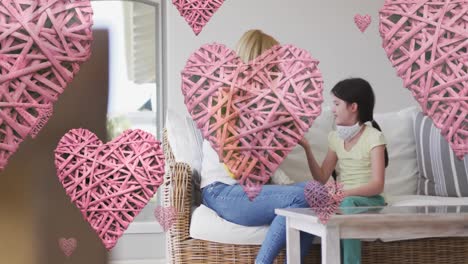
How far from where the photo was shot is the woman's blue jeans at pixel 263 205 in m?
1.17

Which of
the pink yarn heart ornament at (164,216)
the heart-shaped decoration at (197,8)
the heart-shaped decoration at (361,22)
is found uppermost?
the heart-shaped decoration at (197,8)

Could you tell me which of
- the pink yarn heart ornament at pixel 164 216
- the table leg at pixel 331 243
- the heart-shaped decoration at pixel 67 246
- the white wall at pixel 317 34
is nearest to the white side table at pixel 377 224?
the table leg at pixel 331 243

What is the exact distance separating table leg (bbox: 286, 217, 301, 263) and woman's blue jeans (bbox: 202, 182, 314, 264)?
0.01 meters

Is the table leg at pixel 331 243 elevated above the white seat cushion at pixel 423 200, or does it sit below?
below

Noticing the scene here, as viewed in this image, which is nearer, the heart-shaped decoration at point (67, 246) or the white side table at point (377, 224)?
the heart-shaped decoration at point (67, 246)

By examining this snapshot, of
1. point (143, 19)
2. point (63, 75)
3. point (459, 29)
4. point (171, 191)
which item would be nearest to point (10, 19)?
point (63, 75)

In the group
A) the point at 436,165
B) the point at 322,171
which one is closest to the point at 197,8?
Result: the point at 322,171

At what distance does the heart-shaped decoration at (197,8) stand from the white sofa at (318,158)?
73 centimetres

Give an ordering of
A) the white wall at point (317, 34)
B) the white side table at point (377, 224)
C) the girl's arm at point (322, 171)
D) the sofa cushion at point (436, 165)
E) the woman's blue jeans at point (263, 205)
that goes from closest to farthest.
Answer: the girl's arm at point (322, 171), the white side table at point (377, 224), the woman's blue jeans at point (263, 205), the white wall at point (317, 34), the sofa cushion at point (436, 165)

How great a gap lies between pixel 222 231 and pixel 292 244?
26 centimetres

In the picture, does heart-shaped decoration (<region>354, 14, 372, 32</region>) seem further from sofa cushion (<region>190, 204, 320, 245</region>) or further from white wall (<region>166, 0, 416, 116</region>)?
sofa cushion (<region>190, 204, 320, 245</region>)

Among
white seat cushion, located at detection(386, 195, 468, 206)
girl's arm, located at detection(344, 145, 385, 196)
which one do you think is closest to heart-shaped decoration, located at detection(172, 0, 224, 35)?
girl's arm, located at detection(344, 145, 385, 196)

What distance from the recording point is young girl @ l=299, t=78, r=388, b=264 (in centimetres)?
93

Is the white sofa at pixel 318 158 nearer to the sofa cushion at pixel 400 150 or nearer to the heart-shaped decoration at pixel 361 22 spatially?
the sofa cushion at pixel 400 150
